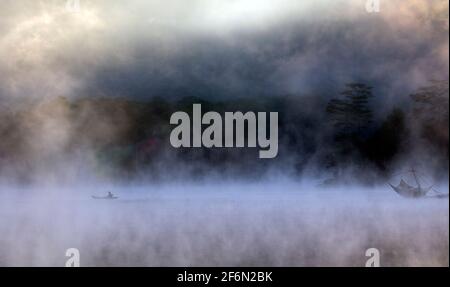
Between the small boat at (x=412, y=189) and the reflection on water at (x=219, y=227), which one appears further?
the small boat at (x=412, y=189)

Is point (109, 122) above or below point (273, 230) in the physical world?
above

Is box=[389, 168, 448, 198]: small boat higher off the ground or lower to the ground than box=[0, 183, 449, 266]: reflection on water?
higher

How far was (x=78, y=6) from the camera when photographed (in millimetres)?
3045

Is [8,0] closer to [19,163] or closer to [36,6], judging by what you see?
[36,6]

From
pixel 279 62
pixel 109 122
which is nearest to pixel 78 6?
pixel 109 122

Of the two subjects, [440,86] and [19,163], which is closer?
[19,163]

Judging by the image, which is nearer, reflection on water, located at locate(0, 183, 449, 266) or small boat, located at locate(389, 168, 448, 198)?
reflection on water, located at locate(0, 183, 449, 266)

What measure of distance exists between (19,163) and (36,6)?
3.39 feet

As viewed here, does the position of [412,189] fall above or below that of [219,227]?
above

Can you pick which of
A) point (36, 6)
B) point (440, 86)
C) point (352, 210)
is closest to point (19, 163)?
Answer: point (36, 6)

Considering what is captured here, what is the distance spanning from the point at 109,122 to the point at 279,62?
47.3 inches

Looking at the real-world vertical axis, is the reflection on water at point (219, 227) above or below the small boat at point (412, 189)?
below

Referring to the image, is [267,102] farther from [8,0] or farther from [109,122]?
[8,0]

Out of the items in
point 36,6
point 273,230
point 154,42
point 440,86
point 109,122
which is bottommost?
point 273,230
